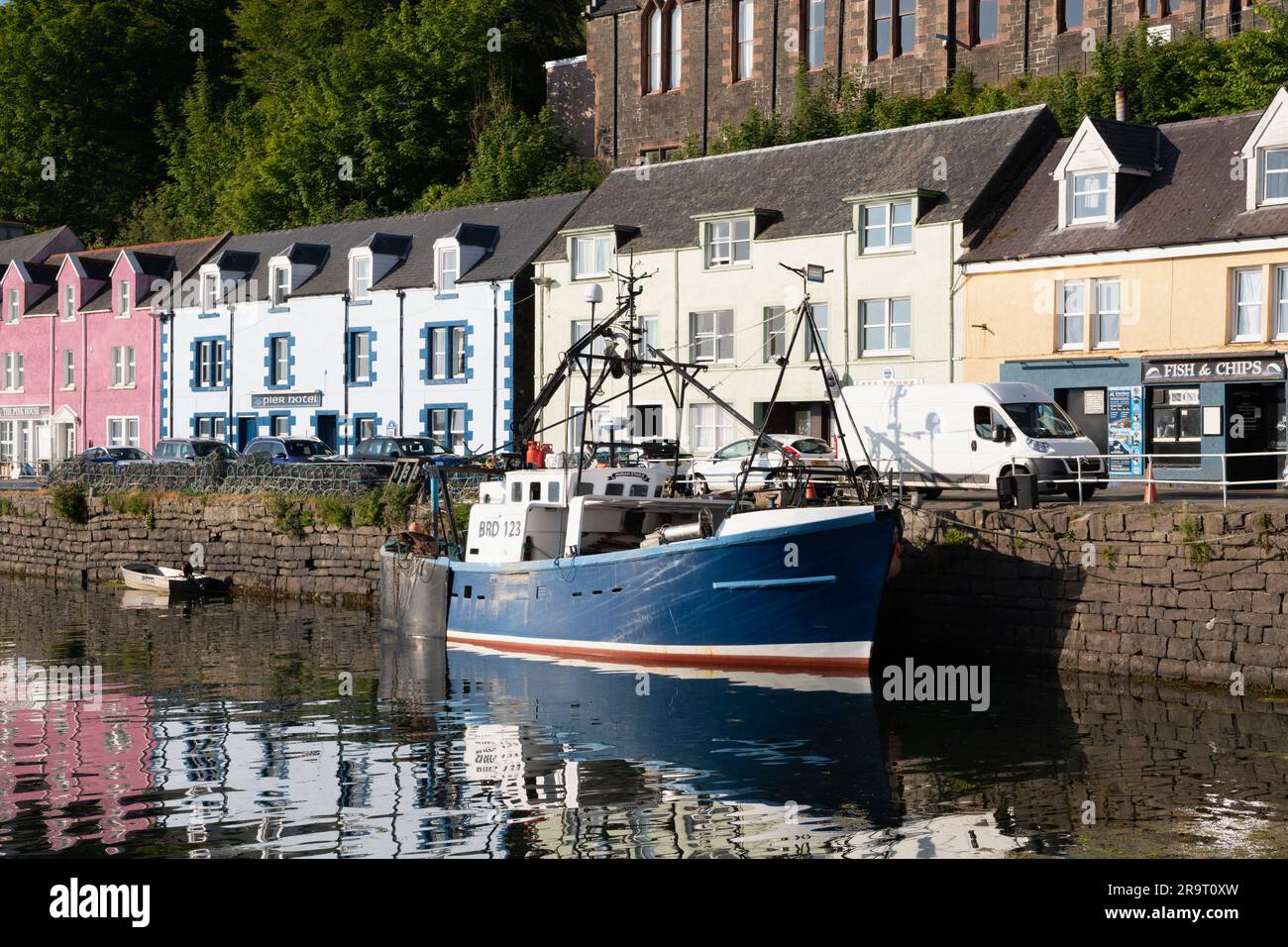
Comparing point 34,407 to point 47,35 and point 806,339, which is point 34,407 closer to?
point 47,35

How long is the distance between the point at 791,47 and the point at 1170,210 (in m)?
23.4

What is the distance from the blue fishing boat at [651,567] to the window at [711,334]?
1492 centimetres

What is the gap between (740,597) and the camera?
22.3 m

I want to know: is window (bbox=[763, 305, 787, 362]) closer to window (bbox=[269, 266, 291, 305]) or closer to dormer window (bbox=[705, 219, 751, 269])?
dormer window (bbox=[705, 219, 751, 269])

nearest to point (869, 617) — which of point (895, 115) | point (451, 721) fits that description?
point (451, 721)

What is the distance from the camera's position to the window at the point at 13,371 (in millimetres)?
64188

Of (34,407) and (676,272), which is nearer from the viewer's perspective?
(676,272)

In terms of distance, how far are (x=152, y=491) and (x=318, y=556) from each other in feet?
24.7

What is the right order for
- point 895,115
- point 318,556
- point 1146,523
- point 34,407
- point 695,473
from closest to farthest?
point 1146,523 → point 695,473 → point 318,556 → point 895,115 → point 34,407

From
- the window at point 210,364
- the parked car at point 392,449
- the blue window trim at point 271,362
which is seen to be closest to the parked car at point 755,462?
the parked car at point 392,449

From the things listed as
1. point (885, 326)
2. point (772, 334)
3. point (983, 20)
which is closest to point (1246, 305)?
point (885, 326)

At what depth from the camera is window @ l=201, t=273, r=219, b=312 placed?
184 ft

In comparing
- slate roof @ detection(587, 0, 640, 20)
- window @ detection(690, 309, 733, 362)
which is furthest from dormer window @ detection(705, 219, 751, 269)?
slate roof @ detection(587, 0, 640, 20)
